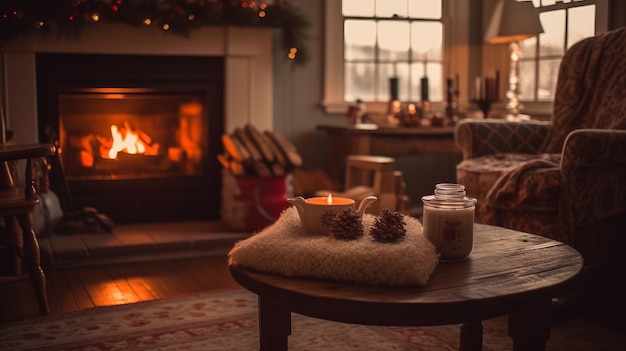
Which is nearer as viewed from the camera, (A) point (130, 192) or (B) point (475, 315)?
(B) point (475, 315)

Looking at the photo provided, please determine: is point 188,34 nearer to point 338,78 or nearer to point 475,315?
point 338,78

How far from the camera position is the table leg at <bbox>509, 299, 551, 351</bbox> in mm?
1403

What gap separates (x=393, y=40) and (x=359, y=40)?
0.27m

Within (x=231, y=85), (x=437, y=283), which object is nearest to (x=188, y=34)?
(x=231, y=85)

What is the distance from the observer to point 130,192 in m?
4.12

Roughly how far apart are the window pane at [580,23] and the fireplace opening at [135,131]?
7.02ft

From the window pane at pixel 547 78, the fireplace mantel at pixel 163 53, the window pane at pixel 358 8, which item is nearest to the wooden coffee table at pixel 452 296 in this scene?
the fireplace mantel at pixel 163 53

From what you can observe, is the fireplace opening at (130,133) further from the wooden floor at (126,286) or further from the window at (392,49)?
the window at (392,49)

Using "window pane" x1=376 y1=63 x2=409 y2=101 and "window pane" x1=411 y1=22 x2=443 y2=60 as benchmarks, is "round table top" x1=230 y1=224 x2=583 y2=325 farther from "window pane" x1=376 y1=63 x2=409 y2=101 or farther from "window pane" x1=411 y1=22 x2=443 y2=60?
"window pane" x1=411 y1=22 x2=443 y2=60

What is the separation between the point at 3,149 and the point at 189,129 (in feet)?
5.94

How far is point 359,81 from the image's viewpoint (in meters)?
4.84

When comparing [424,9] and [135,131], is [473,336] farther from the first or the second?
[424,9]

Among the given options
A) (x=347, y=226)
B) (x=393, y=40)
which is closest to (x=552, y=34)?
(x=393, y=40)

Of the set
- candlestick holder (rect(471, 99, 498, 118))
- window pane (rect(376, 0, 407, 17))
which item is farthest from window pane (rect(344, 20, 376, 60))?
candlestick holder (rect(471, 99, 498, 118))
